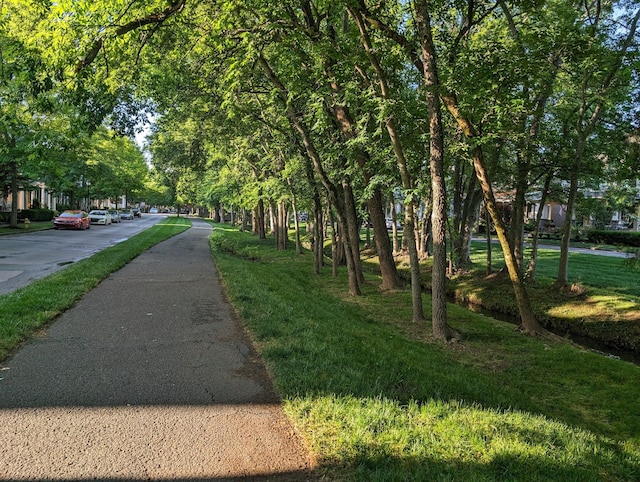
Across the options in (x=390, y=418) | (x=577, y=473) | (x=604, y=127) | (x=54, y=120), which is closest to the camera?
(x=577, y=473)

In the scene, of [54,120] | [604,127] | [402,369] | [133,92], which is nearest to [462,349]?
[402,369]

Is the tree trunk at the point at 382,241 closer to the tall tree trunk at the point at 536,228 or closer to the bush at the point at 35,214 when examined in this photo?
the tall tree trunk at the point at 536,228

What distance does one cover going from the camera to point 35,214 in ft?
119

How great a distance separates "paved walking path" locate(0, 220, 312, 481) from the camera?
9.73 feet

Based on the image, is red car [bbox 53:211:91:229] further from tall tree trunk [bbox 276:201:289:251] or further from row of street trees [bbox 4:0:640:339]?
row of street trees [bbox 4:0:640:339]

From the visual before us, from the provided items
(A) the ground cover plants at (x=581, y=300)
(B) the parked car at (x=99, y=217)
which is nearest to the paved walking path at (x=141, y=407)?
(A) the ground cover plants at (x=581, y=300)

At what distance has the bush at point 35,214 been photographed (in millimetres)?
34750

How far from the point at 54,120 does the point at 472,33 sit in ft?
53.4

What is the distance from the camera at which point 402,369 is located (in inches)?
205

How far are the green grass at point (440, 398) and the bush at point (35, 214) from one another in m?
31.8

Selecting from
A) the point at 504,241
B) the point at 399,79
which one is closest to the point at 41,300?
the point at 504,241

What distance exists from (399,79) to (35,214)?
3470 cm

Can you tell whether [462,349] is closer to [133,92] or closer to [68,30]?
[68,30]

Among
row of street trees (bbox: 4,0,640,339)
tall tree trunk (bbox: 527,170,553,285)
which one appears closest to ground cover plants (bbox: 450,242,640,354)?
tall tree trunk (bbox: 527,170,553,285)
